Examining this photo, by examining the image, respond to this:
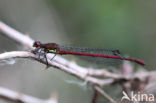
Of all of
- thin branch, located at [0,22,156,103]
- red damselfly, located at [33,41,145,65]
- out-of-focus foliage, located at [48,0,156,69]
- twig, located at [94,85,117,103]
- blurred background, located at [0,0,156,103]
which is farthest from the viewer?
out-of-focus foliage, located at [48,0,156,69]

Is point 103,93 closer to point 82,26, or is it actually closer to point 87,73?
point 87,73

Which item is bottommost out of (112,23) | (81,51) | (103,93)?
(103,93)

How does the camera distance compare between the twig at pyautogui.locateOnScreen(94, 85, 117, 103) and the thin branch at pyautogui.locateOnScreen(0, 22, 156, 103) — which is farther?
the thin branch at pyautogui.locateOnScreen(0, 22, 156, 103)

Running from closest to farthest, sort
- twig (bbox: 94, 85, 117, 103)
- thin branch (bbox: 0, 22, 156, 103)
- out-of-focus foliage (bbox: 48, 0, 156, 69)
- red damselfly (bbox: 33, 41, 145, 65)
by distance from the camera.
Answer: twig (bbox: 94, 85, 117, 103)
thin branch (bbox: 0, 22, 156, 103)
red damselfly (bbox: 33, 41, 145, 65)
out-of-focus foliage (bbox: 48, 0, 156, 69)

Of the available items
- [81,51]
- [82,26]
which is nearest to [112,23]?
[82,26]

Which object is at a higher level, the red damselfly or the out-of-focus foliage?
the out-of-focus foliage

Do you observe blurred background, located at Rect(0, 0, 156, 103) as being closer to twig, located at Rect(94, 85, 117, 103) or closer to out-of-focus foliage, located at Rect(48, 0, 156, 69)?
out-of-focus foliage, located at Rect(48, 0, 156, 69)

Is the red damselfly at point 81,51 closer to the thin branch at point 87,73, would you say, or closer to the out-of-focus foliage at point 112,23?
the thin branch at point 87,73

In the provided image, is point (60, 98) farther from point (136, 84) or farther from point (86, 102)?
point (136, 84)

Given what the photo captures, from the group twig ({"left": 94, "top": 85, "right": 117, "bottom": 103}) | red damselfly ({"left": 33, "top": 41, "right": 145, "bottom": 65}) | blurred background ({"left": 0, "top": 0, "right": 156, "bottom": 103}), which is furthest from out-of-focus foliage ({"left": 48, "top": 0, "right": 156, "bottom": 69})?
twig ({"left": 94, "top": 85, "right": 117, "bottom": 103})
